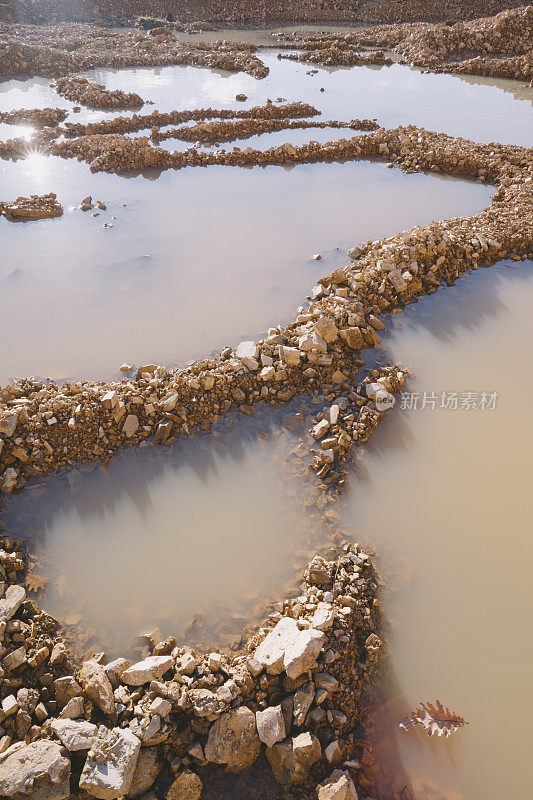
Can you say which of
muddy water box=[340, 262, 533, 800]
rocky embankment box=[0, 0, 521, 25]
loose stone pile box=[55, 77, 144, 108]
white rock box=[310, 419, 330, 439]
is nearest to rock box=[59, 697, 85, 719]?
muddy water box=[340, 262, 533, 800]

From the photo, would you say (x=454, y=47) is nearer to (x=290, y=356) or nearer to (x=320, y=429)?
(x=290, y=356)

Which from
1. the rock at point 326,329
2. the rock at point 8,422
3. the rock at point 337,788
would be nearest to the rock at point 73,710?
the rock at point 337,788

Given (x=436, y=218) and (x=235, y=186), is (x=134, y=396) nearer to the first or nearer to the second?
(x=235, y=186)

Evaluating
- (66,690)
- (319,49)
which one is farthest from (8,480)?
(319,49)

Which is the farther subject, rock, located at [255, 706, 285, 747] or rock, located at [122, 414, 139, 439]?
rock, located at [122, 414, 139, 439]

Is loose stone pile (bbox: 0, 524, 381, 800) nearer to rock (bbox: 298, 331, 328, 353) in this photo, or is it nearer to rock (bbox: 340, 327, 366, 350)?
rock (bbox: 298, 331, 328, 353)

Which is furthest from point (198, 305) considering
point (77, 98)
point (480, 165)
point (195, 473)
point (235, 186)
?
point (77, 98)
